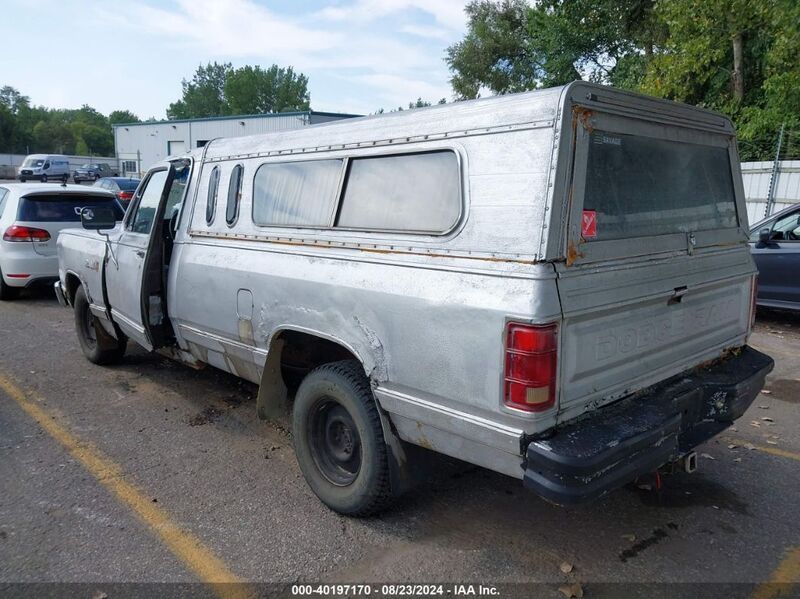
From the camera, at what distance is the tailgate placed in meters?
2.62

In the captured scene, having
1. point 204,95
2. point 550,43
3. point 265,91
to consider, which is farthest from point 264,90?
point 550,43

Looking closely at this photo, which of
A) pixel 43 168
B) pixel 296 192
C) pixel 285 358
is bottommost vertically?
pixel 285 358

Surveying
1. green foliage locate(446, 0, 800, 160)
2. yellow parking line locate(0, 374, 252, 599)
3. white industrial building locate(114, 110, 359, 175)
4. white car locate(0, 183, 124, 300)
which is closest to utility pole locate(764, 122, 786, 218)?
green foliage locate(446, 0, 800, 160)

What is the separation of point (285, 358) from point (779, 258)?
22.5 feet

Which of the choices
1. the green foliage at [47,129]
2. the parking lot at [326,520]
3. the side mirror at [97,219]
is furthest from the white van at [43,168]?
the green foliage at [47,129]

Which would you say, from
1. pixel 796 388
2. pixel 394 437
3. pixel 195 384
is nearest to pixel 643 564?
pixel 394 437

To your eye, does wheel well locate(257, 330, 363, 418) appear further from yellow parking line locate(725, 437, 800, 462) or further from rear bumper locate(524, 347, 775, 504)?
yellow parking line locate(725, 437, 800, 462)

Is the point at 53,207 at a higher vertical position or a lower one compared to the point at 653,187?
lower

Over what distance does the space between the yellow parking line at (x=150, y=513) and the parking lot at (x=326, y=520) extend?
11 mm

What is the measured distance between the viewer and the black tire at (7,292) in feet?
29.4

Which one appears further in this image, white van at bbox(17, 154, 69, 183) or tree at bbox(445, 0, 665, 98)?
white van at bbox(17, 154, 69, 183)

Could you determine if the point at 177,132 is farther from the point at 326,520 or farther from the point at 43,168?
the point at 326,520

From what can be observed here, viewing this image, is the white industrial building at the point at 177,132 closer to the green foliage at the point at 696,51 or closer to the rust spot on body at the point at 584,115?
the green foliage at the point at 696,51

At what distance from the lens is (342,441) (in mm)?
3484
